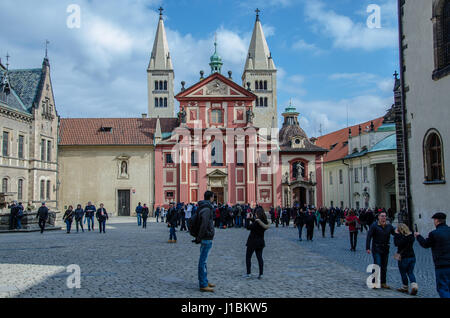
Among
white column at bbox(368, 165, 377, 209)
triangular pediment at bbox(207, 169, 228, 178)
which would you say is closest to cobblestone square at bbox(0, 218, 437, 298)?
triangular pediment at bbox(207, 169, 228, 178)

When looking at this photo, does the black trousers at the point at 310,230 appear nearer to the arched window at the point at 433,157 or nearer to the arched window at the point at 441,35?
the arched window at the point at 433,157

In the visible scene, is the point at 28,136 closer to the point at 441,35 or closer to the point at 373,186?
the point at 441,35

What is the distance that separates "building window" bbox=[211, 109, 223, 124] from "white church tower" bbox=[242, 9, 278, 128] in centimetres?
2317

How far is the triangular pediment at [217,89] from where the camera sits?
46594 millimetres

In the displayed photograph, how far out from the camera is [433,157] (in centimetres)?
1844

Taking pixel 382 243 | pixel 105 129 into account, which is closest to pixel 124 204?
pixel 105 129

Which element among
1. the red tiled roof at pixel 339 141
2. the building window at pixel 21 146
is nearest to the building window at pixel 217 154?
the red tiled roof at pixel 339 141

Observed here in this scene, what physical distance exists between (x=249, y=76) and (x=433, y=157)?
52770mm

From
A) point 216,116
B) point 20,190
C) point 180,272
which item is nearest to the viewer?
point 180,272

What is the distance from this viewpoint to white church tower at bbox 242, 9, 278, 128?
69.4m

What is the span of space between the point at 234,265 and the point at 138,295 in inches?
174

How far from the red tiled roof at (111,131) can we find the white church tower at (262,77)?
23580mm
